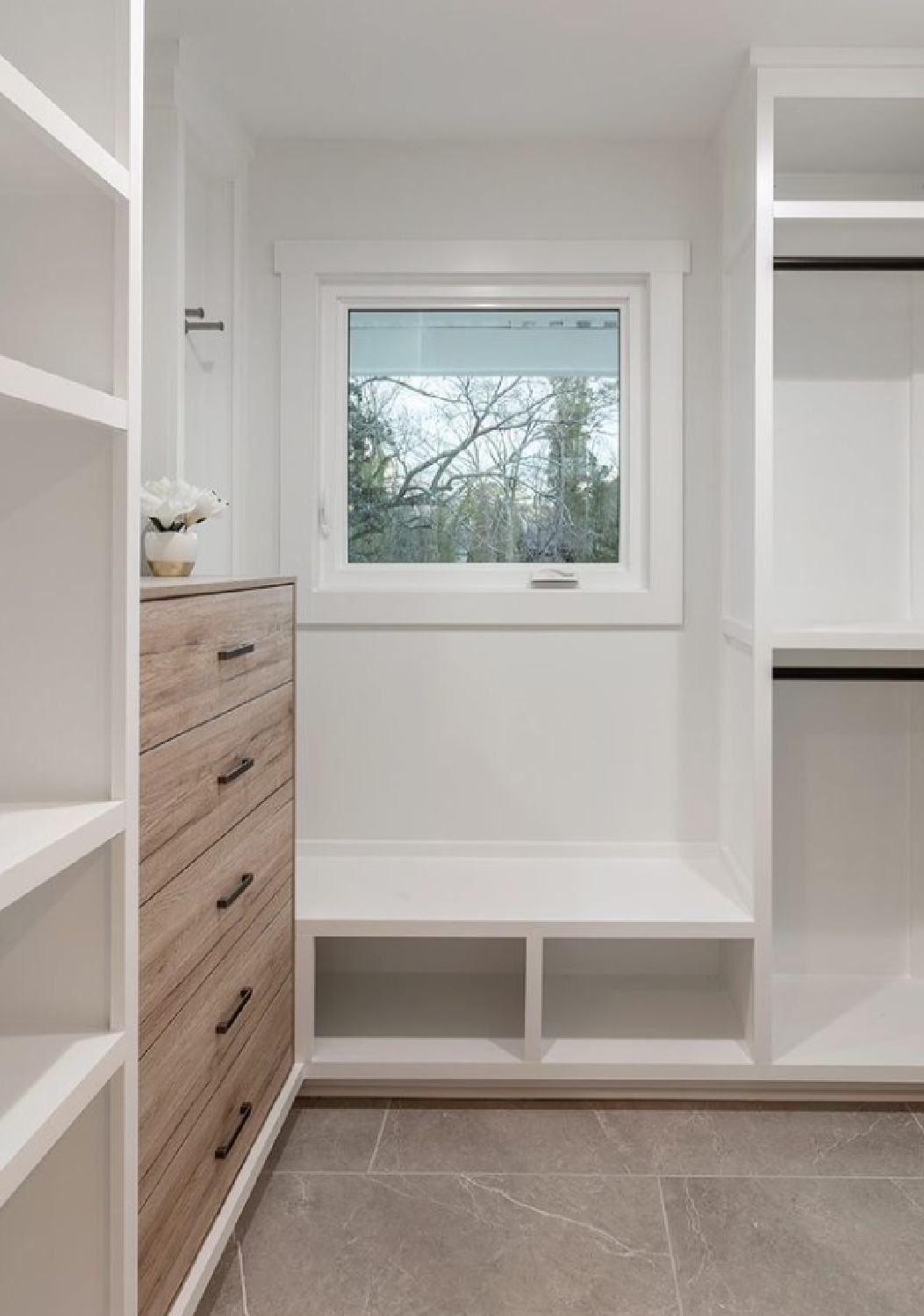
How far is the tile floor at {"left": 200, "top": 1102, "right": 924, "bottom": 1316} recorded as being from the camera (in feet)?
5.90

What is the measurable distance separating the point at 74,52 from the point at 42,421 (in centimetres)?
48

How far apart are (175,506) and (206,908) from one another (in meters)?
0.77

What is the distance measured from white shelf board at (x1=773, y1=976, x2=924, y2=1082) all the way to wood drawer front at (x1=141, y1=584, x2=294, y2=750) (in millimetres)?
1495

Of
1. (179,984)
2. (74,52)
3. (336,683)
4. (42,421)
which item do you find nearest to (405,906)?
(336,683)

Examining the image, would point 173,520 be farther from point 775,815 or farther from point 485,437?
point 775,815

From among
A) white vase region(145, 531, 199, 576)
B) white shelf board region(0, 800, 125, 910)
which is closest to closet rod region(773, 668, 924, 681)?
white vase region(145, 531, 199, 576)

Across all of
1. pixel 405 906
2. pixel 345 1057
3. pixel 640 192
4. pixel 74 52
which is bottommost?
pixel 345 1057

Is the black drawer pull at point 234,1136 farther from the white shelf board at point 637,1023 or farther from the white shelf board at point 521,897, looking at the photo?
the white shelf board at point 637,1023

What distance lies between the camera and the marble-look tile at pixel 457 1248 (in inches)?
70.2

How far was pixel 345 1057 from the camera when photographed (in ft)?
8.02

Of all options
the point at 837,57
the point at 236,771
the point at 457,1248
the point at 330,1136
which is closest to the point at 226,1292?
the point at 457,1248

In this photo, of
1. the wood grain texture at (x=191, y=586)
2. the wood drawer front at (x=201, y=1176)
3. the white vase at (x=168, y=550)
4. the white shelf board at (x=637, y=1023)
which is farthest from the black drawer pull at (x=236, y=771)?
the white shelf board at (x=637, y=1023)

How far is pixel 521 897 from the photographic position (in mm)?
2602

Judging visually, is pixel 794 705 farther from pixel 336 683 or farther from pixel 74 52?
pixel 74 52
